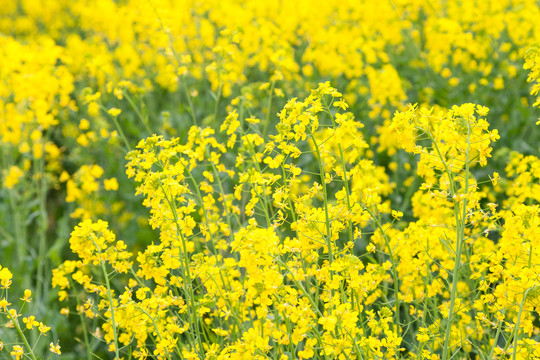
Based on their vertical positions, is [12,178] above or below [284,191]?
below

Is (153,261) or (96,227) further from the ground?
(96,227)

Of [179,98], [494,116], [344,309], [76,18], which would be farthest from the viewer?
[76,18]

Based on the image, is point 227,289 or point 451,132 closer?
point 451,132

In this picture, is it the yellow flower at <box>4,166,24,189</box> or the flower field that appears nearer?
the flower field

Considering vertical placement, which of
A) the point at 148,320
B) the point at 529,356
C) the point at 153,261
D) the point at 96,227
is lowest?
the point at 529,356

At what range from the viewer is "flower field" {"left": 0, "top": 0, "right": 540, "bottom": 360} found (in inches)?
91.0

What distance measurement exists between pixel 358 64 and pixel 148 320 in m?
3.68

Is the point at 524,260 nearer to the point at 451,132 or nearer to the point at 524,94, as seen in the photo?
the point at 451,132

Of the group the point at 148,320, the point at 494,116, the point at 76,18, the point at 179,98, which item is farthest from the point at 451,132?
the point at 76,18

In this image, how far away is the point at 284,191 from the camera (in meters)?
2.42

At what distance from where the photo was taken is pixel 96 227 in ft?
7.86

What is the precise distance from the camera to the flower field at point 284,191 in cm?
231

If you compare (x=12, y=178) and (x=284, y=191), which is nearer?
(x=284, y=191)

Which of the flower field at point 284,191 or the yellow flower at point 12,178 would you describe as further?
the yellow flower at point 12,178
